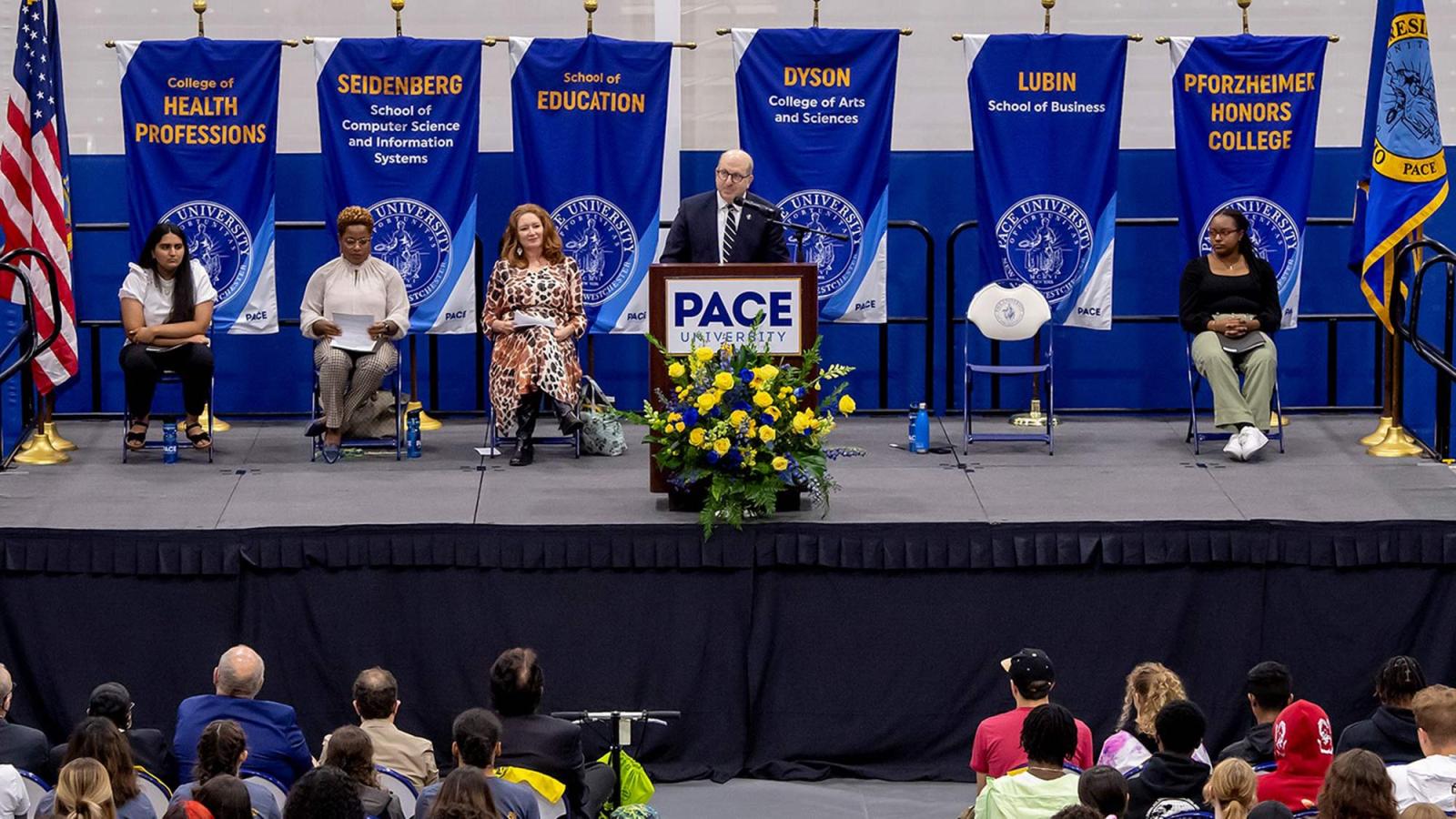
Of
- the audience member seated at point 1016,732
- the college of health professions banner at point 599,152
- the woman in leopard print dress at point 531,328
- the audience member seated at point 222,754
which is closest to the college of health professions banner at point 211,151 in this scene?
the college of health professions banner at point 599,152

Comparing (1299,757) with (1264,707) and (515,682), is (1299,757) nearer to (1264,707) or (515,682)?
(1264,707)

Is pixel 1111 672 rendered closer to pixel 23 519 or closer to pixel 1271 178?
pixel 1271 178

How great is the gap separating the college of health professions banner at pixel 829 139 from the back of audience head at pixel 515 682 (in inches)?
193

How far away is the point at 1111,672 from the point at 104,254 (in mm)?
6575

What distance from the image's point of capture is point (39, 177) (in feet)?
36.1

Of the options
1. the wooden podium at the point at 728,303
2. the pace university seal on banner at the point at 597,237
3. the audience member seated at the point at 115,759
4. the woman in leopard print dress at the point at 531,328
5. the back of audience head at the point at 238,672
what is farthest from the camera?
the pace university seal on banner at the point at 597,237

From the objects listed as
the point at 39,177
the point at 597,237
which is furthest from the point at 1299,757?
the point at 39,177

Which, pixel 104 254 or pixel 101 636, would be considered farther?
pixel 104 254

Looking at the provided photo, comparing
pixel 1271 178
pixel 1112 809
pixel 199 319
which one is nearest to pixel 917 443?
pixel 1271 178

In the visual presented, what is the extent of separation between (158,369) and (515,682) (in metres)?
4.44

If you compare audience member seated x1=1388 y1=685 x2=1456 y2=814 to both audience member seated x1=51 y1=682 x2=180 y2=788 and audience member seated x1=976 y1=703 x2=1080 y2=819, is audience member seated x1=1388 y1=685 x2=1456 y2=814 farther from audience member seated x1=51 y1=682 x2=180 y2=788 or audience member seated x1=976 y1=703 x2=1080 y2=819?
audience member seated x1=51 y1=682 x2=180 y2=788

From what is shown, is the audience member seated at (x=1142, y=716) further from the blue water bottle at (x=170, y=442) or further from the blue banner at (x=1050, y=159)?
the blue water bottle at (x=170, y=442)

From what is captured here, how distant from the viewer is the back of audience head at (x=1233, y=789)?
19.0 ft

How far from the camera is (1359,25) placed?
40.8 feet
